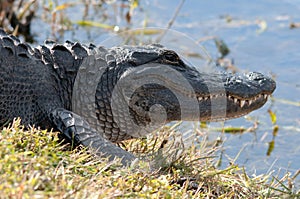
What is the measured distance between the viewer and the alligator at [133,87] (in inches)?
198

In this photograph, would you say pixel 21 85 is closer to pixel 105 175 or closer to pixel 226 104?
pixel 105 175

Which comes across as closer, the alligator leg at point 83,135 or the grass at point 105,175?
the grass at point 105,175

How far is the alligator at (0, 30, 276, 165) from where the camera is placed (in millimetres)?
5031

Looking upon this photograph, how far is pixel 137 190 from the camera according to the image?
387cm

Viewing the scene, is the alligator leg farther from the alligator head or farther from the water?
the water

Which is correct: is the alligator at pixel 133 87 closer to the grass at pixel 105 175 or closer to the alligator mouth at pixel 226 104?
the alligator mouth at pixel 226 104

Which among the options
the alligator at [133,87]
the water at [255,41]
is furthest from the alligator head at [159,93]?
the water at [255,41]

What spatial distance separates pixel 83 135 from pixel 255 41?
5329 millimetres

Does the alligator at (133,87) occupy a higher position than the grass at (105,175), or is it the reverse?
the alligator at (133,87)

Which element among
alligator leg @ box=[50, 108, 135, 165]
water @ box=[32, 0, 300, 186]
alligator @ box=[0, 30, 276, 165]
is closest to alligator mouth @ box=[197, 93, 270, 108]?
alligator @ box=[0, 30, 276, 165]

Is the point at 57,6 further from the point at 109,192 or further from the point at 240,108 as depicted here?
the point at 109,192

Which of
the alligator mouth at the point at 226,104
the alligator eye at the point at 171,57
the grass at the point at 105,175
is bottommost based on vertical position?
the grass at the point at 105,175

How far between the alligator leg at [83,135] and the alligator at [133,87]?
17cm

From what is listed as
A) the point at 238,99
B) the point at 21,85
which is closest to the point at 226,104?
the point at 238,99
